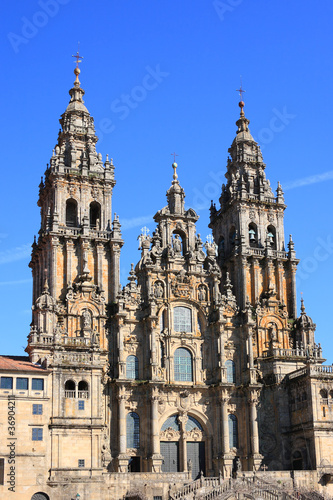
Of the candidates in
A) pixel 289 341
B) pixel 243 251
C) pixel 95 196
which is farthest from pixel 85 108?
pixel 289 341

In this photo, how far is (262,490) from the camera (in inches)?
2430

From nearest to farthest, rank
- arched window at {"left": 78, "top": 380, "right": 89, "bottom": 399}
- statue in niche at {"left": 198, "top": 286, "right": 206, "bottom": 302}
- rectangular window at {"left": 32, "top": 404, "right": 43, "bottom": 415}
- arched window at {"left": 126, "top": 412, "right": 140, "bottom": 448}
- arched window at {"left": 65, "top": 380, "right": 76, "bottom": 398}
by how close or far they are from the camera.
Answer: rectangular window at {"left": 32, "top": 404, "right": 43, "bottom": 415} < arched window at {"left": 65, "top": 380, "right": 76, "bottom": 398} < arched window at {"left": 78, "top": 380, "right": 89, "bottom": 399} < arched window at {"left": 126, "top": 412, "right": 140, "bottom": 448} < statue in niche at {"left": 198, "top": 286, "right": 206, "bottom": 302}

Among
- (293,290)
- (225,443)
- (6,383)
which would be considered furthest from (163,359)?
(6,383)

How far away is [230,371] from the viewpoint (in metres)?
74.6

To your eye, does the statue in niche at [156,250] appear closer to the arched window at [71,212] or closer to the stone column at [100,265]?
the stone column at [100,265]

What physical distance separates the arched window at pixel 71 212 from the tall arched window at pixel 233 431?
23.5m

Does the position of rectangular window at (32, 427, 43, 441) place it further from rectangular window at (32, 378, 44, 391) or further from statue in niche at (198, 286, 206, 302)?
statue in niche at (198, 286, 206, 302)

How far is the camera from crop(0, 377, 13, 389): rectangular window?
5953 cm

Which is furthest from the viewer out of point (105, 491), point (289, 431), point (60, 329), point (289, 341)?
point (289, 341)

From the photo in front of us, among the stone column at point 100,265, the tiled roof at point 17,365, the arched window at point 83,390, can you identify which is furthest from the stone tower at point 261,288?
the tiled roof at point 17,365

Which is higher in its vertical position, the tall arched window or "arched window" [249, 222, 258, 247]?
"arched window" [249, 222, 258, 247]

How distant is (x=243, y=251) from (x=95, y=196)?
1583cm

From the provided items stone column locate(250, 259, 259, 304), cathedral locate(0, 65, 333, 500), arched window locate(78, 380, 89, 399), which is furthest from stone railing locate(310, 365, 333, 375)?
arched window locate(78, 380, 89, 399)

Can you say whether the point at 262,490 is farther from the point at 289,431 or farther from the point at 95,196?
the point at 95,196
